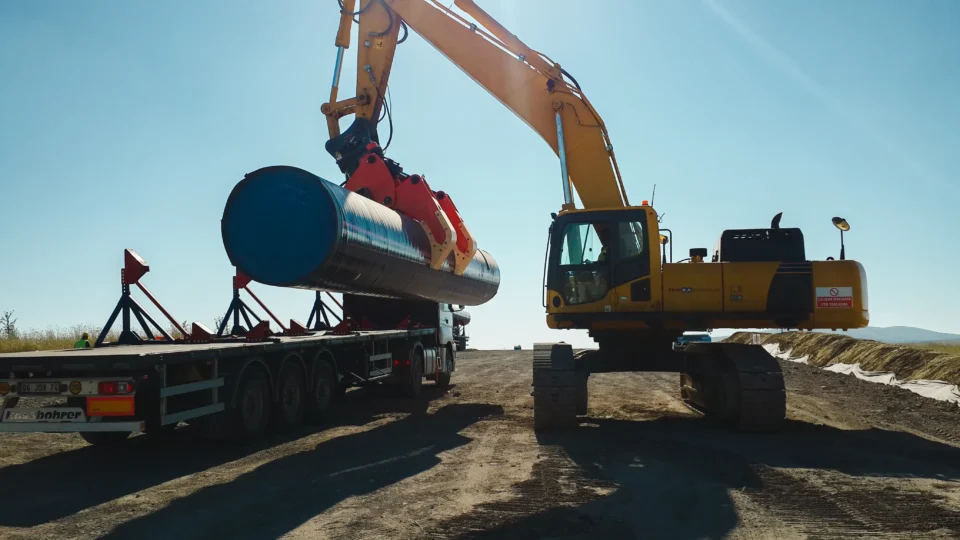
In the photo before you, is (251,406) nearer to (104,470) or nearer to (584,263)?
(104,470)

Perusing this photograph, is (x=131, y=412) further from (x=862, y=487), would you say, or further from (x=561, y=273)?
(x=862, y=487)

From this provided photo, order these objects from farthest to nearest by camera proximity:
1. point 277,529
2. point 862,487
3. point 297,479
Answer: point 297,479 → point 862,487 → point 277,529

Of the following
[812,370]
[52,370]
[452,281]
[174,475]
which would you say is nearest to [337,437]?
[174,475]

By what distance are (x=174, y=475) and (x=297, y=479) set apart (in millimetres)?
1463

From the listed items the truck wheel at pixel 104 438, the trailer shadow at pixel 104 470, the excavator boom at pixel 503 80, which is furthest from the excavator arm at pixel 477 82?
the truck wheel at pixel 104 438

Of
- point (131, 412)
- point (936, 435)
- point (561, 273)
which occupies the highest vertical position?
point (561, 273)

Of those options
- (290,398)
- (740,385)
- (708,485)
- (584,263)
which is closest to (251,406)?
(290,398)

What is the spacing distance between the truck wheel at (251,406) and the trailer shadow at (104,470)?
0.19 meters

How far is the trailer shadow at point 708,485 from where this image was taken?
6.11 meters

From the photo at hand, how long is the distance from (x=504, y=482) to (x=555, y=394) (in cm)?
371

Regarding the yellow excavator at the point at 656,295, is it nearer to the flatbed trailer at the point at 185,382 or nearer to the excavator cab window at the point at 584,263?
the excavator cab window at the point at 584,263

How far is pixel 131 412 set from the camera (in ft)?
26.3

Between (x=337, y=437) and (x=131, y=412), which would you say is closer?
(x=131, y=412)

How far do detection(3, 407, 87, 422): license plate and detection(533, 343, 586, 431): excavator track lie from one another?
6.07 m
